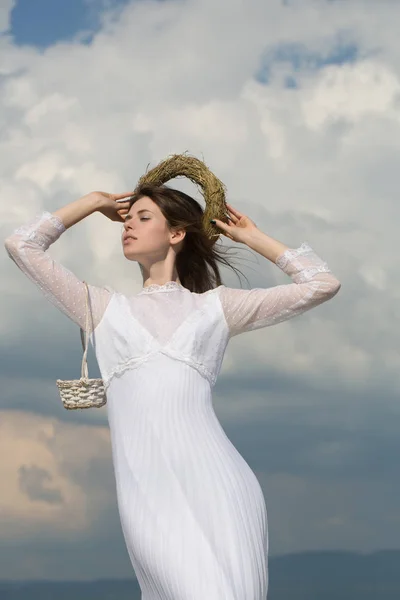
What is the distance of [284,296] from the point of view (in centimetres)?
536

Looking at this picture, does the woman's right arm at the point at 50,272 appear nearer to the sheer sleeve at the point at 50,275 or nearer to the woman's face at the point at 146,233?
the sheer sleeve at the point at 50,275

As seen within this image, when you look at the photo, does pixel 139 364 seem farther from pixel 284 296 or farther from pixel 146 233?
pixel 284 296

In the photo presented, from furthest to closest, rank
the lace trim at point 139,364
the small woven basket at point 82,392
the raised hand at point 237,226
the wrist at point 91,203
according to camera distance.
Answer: the raised hand at point 237,226 < the wrist at point 91,203 < the small woven basket at point 82,392 < the lace trim at point 139,364

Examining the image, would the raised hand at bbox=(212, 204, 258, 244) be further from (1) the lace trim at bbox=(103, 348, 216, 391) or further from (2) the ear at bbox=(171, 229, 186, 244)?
(1) the lace trim at bbox=(103, 348, 216, 391)

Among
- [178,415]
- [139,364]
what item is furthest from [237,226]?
[178,415]

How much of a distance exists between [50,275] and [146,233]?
0.56 metres

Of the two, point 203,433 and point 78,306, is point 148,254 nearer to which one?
point 78,306

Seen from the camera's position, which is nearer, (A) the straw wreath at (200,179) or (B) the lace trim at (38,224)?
(B) the lace trim at (38,224)

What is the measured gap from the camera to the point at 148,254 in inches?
213

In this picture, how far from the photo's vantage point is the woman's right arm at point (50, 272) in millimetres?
5215

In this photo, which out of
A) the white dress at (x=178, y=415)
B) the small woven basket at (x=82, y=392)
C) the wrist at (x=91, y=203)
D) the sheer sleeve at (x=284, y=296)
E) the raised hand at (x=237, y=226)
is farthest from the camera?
the raised hand at (x=237, y=226)

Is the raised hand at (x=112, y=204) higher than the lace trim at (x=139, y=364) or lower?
higher

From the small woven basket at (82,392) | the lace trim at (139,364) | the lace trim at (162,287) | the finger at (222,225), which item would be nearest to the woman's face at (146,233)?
the lace trim at (162,287)

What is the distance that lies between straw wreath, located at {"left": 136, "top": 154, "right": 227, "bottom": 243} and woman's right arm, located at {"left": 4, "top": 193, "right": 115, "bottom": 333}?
0.65 meters
